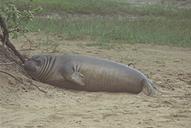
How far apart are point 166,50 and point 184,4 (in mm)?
12918

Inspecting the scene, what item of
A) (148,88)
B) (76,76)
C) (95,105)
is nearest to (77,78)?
(76,76)

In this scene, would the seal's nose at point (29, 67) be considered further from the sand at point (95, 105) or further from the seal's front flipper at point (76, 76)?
the seal's front flipper at point (76, 76)

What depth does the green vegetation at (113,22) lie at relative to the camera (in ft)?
47.9

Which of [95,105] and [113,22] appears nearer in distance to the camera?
[95,105]

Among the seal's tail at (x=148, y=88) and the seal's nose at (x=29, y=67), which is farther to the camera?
the seal's nose at (x=29, y=67)

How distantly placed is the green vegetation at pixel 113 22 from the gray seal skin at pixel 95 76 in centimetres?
478

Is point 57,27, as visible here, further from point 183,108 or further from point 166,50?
point 183,108

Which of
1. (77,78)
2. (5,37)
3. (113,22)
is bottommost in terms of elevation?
(77,78)

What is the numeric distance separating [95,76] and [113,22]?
9.45 metres

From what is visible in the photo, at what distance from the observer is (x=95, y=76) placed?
28.6ft

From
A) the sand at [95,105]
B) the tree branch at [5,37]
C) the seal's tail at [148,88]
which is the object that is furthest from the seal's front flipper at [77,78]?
the tree branch at [5,37]

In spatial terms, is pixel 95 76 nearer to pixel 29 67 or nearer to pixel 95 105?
pixel 29 67

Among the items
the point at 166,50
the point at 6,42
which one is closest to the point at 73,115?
the point at 6,42

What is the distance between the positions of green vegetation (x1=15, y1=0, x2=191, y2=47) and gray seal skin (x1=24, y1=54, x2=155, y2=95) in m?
4.78
